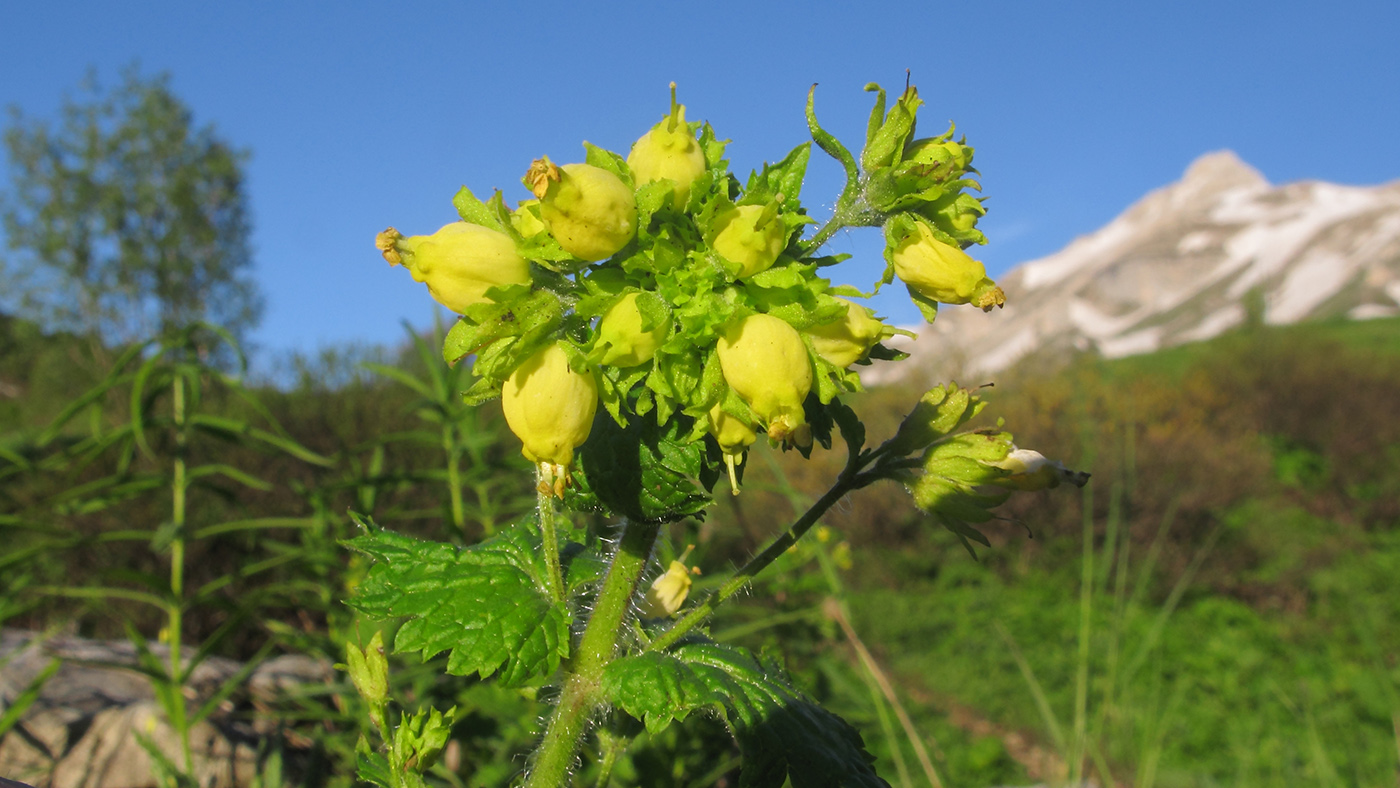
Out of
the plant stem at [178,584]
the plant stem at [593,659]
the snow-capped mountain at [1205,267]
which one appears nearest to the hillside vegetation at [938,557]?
the plant stem at [178,584]

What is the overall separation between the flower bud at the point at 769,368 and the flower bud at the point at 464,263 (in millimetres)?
271

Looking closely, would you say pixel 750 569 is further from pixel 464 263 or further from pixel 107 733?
pixel 107 733

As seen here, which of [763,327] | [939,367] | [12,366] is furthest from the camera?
[12,366]

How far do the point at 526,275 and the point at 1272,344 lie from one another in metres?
19.4

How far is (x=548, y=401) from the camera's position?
97 centimetres

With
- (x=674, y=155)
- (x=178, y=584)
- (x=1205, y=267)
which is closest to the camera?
(x=674, y=155)

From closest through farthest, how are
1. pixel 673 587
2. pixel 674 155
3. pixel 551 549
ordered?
pixel 674 155 < pixel 551 549 < pixel 673 587

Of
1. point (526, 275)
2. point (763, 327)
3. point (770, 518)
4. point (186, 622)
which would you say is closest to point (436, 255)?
point (526, 275)

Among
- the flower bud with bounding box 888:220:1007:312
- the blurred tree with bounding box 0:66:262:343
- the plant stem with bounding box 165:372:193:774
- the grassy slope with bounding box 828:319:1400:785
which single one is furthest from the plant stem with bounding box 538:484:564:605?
the blurred tree with bounding box 0:66:262:343

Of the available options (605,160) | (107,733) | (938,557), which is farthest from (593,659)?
(938,557)

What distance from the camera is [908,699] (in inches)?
305

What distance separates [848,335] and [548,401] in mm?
354

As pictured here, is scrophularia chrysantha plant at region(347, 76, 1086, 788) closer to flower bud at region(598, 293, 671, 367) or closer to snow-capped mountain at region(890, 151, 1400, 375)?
flower bud at region(598, 293, 671, 367)

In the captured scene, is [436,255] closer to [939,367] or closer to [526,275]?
[526,275]
